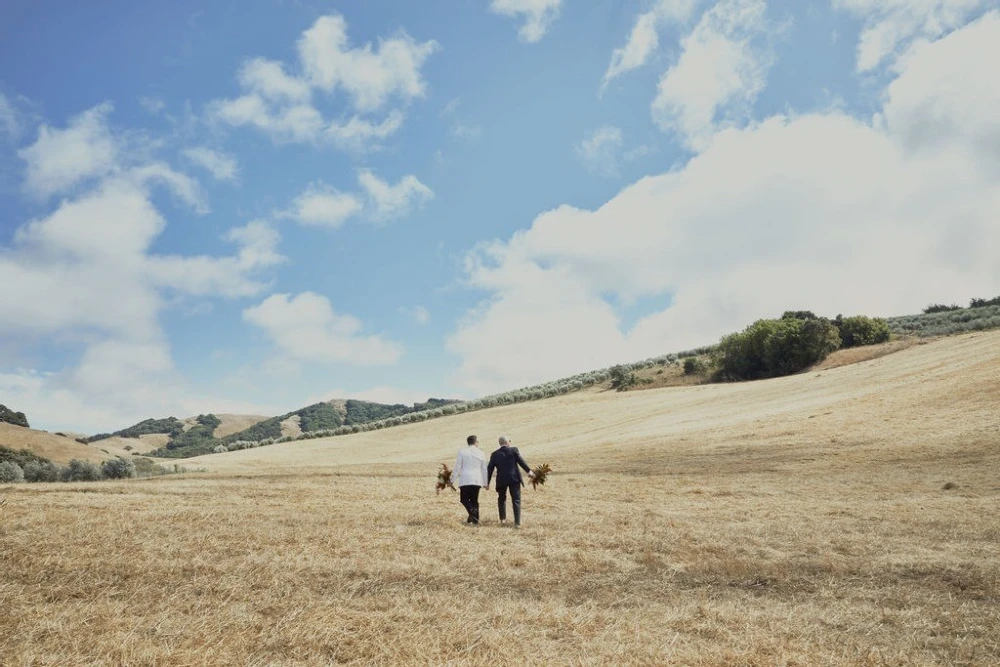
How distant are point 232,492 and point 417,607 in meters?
14.8

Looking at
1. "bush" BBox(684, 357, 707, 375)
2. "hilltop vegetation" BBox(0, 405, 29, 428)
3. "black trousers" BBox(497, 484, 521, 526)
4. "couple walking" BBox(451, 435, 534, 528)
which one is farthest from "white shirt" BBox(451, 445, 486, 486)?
"bush" BBox(684, 357, 707, 375)

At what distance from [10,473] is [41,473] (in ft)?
4.83

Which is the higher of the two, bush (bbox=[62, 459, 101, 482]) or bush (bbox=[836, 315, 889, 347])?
bush (bbox=[836, 315, 889, 347])

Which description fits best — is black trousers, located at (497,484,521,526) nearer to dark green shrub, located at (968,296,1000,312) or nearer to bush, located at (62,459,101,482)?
bush, located at (62,459,101,482)

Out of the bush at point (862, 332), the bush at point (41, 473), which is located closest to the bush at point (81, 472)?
the bush at point (41, 473)

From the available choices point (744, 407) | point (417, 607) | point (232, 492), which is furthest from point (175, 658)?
point (744, 407)

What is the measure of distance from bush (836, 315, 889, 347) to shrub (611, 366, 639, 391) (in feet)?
84.8

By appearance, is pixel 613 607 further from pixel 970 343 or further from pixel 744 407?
pixel 970 343

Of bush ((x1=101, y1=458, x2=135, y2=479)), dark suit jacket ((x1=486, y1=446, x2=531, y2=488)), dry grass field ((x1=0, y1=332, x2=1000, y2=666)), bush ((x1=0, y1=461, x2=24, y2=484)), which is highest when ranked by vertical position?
bush ((x1=0, y1=461, x2=24, y2=484))

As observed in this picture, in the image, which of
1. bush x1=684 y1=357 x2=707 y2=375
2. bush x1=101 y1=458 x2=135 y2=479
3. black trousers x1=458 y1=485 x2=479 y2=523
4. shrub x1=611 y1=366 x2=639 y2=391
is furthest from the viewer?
bush x1=684 y1=357 x2=707 y2=375

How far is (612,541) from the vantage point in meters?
12.3

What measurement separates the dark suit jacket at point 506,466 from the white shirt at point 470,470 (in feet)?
0.70

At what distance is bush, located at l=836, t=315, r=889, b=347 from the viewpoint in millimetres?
71938

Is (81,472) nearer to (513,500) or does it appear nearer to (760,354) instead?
(513,500)
